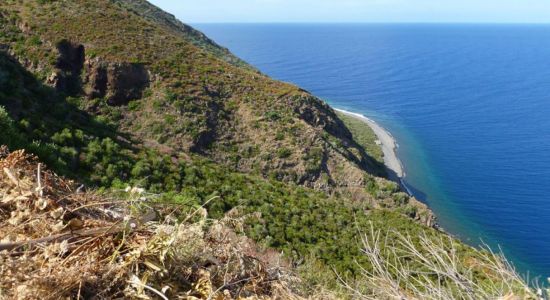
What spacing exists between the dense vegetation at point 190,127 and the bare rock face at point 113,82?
0.08 m

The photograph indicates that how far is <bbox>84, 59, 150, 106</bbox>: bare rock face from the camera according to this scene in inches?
1220

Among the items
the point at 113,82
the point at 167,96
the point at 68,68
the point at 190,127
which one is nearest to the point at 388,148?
the point at 190,127

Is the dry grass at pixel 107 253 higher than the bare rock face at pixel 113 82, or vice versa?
the dry grass at pixel 107 253

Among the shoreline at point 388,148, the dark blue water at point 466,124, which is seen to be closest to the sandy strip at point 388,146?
the shoreline at point 388,148

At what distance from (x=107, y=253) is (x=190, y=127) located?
89.8 ft

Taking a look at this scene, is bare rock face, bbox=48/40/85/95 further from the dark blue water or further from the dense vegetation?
the dark blue water

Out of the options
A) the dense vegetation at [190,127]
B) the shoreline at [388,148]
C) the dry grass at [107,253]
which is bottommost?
the shoreline at [388,148]

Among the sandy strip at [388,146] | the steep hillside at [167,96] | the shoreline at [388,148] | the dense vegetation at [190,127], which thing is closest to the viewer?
the dense vegetation at [190,127]

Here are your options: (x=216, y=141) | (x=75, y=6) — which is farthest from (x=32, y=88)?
(x=75, y=6)

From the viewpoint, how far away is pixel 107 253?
300 centimetres

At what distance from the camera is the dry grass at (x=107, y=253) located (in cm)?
269

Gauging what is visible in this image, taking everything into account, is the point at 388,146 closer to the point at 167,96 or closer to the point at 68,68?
the point at 167,96

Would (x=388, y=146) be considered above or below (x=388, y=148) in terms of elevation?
above

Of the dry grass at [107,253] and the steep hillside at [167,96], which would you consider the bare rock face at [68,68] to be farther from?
the dry grass at [107,253]
